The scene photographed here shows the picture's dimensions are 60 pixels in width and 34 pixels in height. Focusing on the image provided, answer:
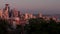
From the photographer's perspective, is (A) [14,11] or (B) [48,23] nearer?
(B) [48,23]

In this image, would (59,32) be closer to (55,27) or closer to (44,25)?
(55,27)

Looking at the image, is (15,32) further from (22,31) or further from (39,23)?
(39,23)

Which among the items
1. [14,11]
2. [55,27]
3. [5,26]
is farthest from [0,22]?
[14,11]

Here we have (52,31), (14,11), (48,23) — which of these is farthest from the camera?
(14,11)

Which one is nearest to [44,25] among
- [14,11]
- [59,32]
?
[59,32]

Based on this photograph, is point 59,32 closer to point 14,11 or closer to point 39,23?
point 39,23

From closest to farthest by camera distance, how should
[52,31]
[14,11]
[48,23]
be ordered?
1. [52,31]
2. [48,23]
3. [14,11]

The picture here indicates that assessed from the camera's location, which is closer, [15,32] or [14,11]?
[15,32]
